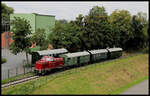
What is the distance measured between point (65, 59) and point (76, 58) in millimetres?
2691

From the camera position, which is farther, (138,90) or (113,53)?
(113,53)

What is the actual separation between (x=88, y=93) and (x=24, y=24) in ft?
48.7

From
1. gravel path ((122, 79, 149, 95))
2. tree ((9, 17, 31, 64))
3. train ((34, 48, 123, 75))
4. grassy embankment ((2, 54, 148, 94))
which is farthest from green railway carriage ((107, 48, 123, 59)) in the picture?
tree ((9, 17, 31, 64))

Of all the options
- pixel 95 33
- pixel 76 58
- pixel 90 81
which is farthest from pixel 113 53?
pixel 90 81

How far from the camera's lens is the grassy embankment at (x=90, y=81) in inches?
1077

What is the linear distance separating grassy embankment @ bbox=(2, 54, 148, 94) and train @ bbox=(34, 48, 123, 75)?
5.57ft

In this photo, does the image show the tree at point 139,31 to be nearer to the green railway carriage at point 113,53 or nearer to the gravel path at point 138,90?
the green railway carriage at point 113,53

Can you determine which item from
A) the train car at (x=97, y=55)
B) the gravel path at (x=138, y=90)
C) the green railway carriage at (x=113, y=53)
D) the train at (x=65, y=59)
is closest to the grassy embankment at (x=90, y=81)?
the gravel path at (x=138, y=90)

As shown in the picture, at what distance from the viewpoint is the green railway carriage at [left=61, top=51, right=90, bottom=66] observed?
126ft

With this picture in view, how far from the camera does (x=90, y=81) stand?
33.0m

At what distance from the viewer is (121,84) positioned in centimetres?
3406

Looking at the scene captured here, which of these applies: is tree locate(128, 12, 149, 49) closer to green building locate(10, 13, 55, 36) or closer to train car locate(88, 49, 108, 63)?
train car locate(88, 49, 108, 63)

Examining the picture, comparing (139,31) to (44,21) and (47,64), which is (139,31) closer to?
(44,21)

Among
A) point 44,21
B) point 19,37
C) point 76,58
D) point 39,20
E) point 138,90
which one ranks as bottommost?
point 138,90
